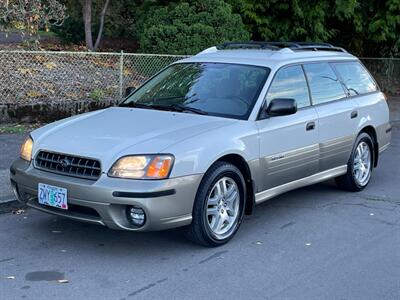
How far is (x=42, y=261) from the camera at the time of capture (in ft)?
15.5

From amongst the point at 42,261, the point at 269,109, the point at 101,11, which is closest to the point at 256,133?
the point at 269,109

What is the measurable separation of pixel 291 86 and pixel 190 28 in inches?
275

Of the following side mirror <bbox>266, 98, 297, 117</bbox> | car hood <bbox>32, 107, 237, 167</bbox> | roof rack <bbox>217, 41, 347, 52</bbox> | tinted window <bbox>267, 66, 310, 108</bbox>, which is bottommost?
car hood <bbox>32, 107, 237, 167</bbox>

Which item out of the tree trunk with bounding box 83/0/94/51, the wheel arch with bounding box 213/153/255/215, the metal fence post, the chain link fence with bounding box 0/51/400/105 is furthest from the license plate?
the tree trunk with bounding box 83/0/94/51

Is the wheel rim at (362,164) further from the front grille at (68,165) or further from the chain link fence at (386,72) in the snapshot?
the chain link fence at (386,72)

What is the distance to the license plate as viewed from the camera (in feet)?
15.5

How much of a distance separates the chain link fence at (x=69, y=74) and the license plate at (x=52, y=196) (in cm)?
529

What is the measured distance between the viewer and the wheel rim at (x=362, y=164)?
7086 millimetres

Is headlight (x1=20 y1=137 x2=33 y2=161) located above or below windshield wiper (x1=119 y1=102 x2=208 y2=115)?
below

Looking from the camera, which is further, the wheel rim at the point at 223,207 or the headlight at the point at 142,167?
the wheel rim at the point at 223,207

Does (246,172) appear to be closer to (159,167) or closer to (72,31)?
(159,167)

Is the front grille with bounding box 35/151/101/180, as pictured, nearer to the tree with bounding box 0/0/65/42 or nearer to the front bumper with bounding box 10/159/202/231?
the front bumper with bounding box 10/159/202/231

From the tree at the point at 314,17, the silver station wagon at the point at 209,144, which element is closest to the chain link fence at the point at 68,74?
the tree at the point at 314,17

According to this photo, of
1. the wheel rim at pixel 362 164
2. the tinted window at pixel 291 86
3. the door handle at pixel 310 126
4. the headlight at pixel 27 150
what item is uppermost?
the tinted window at pixel 291 86
